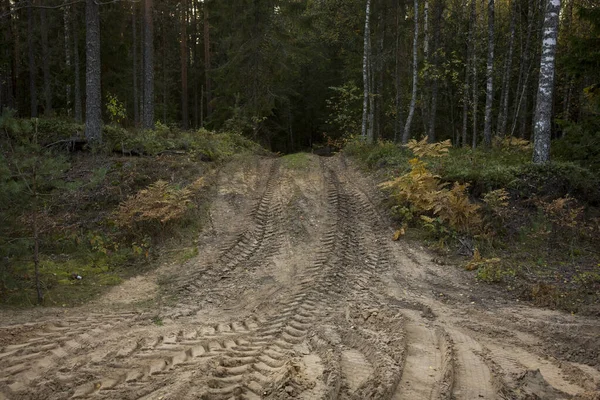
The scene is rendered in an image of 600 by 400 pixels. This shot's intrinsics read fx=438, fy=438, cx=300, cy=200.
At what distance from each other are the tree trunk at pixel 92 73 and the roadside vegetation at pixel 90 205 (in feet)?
1.97

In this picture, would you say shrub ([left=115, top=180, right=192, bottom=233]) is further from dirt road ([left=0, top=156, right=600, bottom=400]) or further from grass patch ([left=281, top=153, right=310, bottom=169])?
grass patch ([left=281, top=153, right=310, bottom=169])

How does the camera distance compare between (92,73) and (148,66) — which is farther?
(148,66)

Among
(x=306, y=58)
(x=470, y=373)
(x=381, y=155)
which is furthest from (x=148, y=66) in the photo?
(x=470, y=373)

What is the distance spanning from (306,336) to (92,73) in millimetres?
12097

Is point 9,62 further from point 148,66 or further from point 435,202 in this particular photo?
point 435,202

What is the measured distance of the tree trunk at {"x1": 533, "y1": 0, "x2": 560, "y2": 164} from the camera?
11502 millimetres

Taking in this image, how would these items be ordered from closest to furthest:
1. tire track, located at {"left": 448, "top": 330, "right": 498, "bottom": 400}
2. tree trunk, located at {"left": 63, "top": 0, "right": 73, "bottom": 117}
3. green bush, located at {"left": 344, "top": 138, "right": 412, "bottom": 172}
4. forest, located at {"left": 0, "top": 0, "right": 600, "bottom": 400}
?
tire track, located at {"left": 448, "top": 330, "right": 498, "bottom": 400}, forest, located at {"left": 0, "top": 0, "right": 600, "bottom": 400}, green bush, located at {"left": 344, "top": 138, "right": 412, "bottom": 172}, tree trunk, located at {"left": 63, "top": 0, "right": 73, "bottom": 117}

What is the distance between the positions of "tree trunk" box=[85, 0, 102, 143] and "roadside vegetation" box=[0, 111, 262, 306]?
23.6 inches

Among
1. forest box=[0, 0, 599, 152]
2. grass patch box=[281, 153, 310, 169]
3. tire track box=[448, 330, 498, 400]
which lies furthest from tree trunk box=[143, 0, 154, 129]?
tire track box=[448, 330, 498, 400]

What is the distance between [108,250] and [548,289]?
874cm

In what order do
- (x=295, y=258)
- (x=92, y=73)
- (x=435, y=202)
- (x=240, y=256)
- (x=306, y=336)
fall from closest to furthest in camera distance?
(x=306, y=336) → (x=295, y=258) → (x=240, y=256) → (x=435, y=202) → (x=92, y=73)

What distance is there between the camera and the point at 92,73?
14.1 m

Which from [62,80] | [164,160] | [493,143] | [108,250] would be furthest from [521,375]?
[62,80]

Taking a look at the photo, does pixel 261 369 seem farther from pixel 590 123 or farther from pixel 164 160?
pixel 590 123
